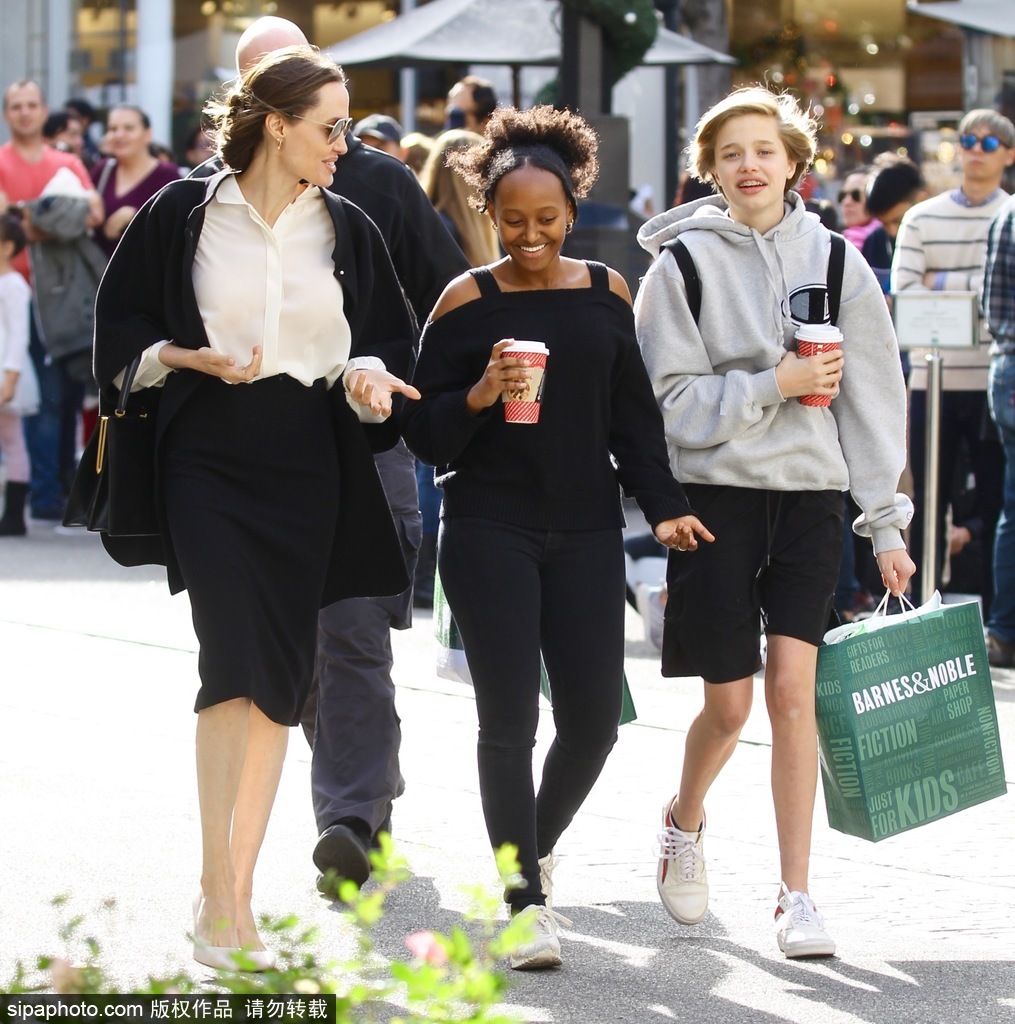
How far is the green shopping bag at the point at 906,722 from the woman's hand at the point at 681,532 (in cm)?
43

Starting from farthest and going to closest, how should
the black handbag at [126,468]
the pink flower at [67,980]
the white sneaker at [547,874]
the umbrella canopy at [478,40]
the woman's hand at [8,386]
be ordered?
1. the umbrella canopy at [478,40]
2. the woman's hand at [8,386]
3. the white sneaker at [547,874]
4. the black handbag at [126,468]
5. the pink flower at [67,980]

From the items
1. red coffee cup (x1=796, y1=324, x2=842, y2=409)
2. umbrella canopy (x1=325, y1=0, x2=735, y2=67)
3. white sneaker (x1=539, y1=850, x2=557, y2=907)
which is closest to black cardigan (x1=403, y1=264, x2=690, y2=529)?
red coffee cup (x1=796, y1=324, x2=842, y2=409)

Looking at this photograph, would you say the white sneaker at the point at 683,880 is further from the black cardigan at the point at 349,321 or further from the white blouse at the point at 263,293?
the white blouse at the point at 263,293

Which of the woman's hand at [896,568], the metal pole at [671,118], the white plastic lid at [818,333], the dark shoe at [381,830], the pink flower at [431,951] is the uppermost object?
the metal pole at [671,118]

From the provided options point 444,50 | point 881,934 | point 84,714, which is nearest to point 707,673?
point 881,934

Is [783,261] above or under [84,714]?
above

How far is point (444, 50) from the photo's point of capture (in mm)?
13703

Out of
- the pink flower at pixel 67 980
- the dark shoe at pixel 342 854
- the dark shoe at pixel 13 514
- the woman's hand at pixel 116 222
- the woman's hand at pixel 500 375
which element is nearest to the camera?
the pink flower at pixel 67 980

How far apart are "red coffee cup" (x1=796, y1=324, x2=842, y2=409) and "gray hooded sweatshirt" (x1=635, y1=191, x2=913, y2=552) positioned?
0.10 meters

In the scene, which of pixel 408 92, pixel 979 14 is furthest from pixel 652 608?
pixel 408 92

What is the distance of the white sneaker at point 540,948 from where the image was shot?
13.9ft

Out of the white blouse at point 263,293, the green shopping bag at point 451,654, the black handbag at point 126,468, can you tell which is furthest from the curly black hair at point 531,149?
the green shopping bag at point 451,654

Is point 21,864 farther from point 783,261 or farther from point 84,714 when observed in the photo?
point 783,261

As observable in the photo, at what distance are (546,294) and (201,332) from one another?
754mm
